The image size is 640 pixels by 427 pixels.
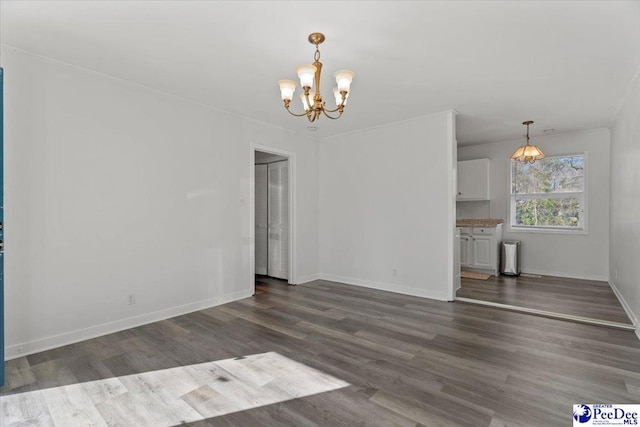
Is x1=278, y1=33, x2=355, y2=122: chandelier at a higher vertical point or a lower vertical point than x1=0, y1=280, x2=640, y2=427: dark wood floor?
higher

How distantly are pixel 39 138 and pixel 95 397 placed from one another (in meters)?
2.19

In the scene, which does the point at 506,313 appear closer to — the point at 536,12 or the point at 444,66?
the point at 444,66

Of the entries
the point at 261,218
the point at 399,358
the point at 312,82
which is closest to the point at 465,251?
the point at 261,218

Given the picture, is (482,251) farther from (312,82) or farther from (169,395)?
(169,395)

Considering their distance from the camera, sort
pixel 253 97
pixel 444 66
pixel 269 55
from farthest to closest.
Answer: pixel 253 97 < pixel 444 66 < pixel 269 55

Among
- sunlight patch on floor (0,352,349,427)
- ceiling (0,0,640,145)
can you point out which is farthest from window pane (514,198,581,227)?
sunlight patch on floor (0,352,349,427)

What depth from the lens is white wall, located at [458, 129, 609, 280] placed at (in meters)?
5.46

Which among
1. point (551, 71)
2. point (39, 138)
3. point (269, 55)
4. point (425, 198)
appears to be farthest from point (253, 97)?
point (551, 71)

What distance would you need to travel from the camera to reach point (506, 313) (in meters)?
3.84

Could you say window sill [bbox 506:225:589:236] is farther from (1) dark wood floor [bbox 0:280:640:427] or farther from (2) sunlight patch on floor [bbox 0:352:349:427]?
(2) sunlight patch on floor [bbox 0:352:349:427]

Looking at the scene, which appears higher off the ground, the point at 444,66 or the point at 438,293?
the point at 444,66

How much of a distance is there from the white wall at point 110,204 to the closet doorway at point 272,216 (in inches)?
43.7

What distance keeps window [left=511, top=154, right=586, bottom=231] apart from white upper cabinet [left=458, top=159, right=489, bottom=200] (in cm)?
51

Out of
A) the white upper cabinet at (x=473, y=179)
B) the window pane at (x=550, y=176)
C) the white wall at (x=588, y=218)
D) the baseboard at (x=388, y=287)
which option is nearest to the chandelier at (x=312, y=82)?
the baseboard at (x=388, y=287)
